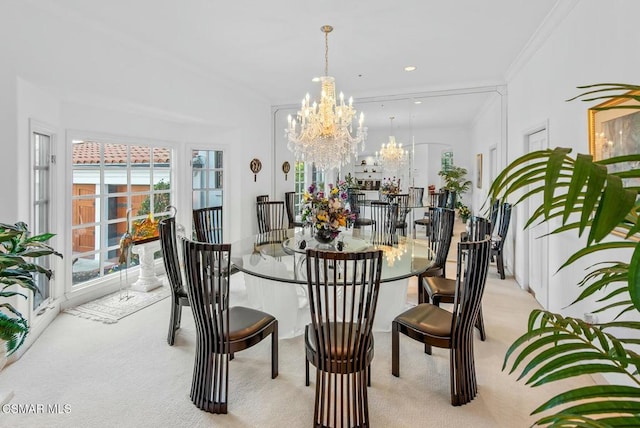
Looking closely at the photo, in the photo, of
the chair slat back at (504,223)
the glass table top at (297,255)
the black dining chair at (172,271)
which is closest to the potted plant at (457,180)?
the chair slat back at (504,223)

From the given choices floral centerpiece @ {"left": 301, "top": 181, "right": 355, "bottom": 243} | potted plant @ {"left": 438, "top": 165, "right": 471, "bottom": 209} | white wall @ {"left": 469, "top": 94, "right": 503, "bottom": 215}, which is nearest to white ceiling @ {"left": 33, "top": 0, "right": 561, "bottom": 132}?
white wall @ {"left": 469, "top": 94, "right": 503, "bottom": 215}

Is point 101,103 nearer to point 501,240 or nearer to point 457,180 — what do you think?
point 501,240

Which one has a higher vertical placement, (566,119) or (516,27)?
(516,27)

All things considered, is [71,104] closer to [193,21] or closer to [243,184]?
[193,21]

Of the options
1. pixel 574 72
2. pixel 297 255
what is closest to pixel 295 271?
pixel 297 255

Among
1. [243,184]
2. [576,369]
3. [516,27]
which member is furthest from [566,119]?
[243,184]

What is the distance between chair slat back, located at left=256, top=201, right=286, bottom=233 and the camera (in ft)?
19.6

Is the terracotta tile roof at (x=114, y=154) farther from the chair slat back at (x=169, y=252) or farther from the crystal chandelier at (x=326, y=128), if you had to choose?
the crystal chandelier at (x=326, y=128)

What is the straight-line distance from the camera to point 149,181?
476 cm

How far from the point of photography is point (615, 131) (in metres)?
2.21

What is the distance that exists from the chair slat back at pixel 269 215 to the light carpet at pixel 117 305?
205cm

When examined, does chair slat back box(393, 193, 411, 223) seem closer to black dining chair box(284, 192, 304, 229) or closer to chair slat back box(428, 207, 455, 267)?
black dining chair box(284, 192, 304, 229)

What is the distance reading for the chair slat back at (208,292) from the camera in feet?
6.61

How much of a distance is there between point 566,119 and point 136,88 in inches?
161
